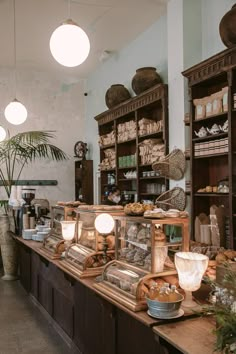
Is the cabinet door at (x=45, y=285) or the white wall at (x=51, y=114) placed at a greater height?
the white wall at (x=51, y=114)

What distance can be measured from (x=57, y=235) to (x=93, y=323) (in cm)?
144

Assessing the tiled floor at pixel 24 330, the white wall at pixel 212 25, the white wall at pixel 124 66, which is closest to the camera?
the tiled floor at pixel 24 330

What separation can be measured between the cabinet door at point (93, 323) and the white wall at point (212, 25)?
3220mm

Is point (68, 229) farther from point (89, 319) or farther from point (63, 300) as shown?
point (89, 319)

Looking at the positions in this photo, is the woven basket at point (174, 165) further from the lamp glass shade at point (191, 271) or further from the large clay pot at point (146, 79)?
the lamp glass shade at point (191, 271)

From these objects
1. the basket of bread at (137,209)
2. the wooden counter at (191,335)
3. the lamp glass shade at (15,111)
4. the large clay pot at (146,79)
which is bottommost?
the wooden counter at (191,335)

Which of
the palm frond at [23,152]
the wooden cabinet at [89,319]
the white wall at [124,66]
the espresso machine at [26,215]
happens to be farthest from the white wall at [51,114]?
the wooden cabinet at [89,319]

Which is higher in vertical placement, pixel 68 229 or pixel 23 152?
pixel 23 152

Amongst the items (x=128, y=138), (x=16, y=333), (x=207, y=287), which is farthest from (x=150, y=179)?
(x=207, y=287)

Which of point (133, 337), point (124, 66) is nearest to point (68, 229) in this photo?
point (133, 337)

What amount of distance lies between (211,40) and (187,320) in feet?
12.2

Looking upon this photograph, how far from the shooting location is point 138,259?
2.53 m

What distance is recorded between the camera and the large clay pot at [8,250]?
5.95 m

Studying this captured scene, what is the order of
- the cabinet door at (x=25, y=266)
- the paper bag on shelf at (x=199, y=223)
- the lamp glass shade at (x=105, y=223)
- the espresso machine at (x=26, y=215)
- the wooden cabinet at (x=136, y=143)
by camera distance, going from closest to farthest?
the lamp glass shade at (x=105, y=223) → the paper bag on shelf at (x=199, y=223) → the cabinet door at (x=25, y=266) → the wooden cabinet at (x=136, y=143) → the espresso machine at (x=26, y=215)
